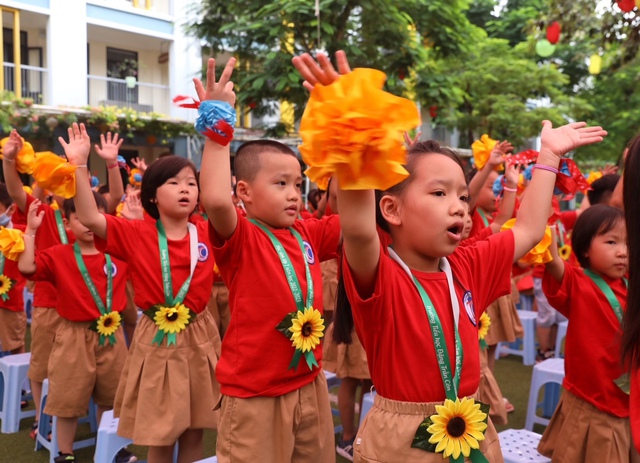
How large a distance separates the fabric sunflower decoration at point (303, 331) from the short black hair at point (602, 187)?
3.25m

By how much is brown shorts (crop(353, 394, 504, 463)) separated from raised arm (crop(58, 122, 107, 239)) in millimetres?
1676

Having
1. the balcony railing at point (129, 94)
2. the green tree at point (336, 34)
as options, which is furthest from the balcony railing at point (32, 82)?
the green tree at point (336, 34)

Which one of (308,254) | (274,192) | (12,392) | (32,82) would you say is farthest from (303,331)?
(32,82)

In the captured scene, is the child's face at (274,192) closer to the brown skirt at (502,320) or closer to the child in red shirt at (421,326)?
the child in red shirt at (421,326)

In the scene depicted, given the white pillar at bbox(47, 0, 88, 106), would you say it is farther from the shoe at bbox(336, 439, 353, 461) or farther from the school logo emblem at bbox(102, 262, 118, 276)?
the shoe at bbox(336, 439, 353, 461)

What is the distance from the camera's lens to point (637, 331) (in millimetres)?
1401

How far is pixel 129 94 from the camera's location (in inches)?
632

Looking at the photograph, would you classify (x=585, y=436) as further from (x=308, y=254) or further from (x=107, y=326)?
(x=107, y=326)

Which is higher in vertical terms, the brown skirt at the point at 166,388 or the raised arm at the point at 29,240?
the raised arm at the point at 29,240

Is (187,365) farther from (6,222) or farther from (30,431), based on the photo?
(6,222)

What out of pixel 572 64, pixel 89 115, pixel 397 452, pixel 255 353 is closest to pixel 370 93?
pixel 397 452

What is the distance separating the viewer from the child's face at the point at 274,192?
2568 millimetres

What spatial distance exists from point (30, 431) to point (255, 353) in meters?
2.76

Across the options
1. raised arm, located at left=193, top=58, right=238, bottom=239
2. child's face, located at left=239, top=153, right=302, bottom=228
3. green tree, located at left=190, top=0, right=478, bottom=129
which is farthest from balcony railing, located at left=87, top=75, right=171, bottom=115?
raised arm, located at left=193, top=58, right=238, bottom=239
